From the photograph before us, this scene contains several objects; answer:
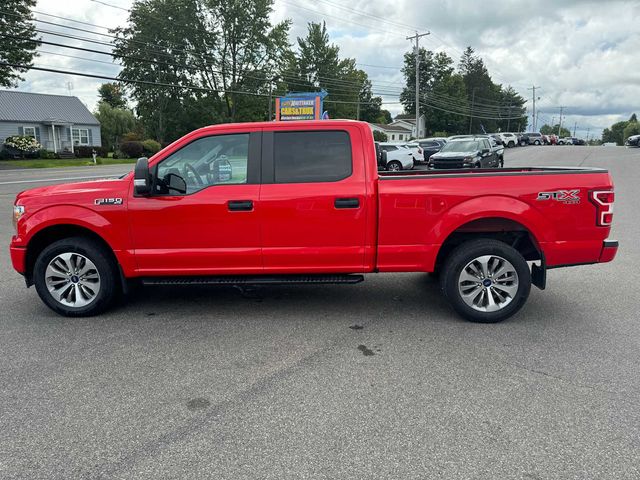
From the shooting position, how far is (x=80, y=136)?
52.9 m

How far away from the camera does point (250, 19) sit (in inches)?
2320

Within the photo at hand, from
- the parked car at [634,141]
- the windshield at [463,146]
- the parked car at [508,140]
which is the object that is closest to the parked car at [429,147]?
the windshield at [463,146]

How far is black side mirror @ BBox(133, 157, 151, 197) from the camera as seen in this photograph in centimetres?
485

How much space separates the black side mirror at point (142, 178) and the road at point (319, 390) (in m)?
1.33

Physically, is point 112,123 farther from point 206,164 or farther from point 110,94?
point 206,164

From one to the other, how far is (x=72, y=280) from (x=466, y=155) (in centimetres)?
1981

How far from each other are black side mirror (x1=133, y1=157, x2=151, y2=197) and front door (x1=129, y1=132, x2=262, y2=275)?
94 mm

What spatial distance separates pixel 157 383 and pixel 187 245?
5.39 ft

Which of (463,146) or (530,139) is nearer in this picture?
(463,146)

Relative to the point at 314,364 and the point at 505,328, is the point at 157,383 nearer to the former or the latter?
the point at 314,364

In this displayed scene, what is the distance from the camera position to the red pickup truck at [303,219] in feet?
16.2

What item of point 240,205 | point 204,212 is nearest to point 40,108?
point 204,212

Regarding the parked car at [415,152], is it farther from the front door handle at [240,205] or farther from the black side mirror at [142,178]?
the black side mirror at [142,178]

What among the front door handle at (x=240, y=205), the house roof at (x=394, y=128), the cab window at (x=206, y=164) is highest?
the house roof at (x=394, y=128)
